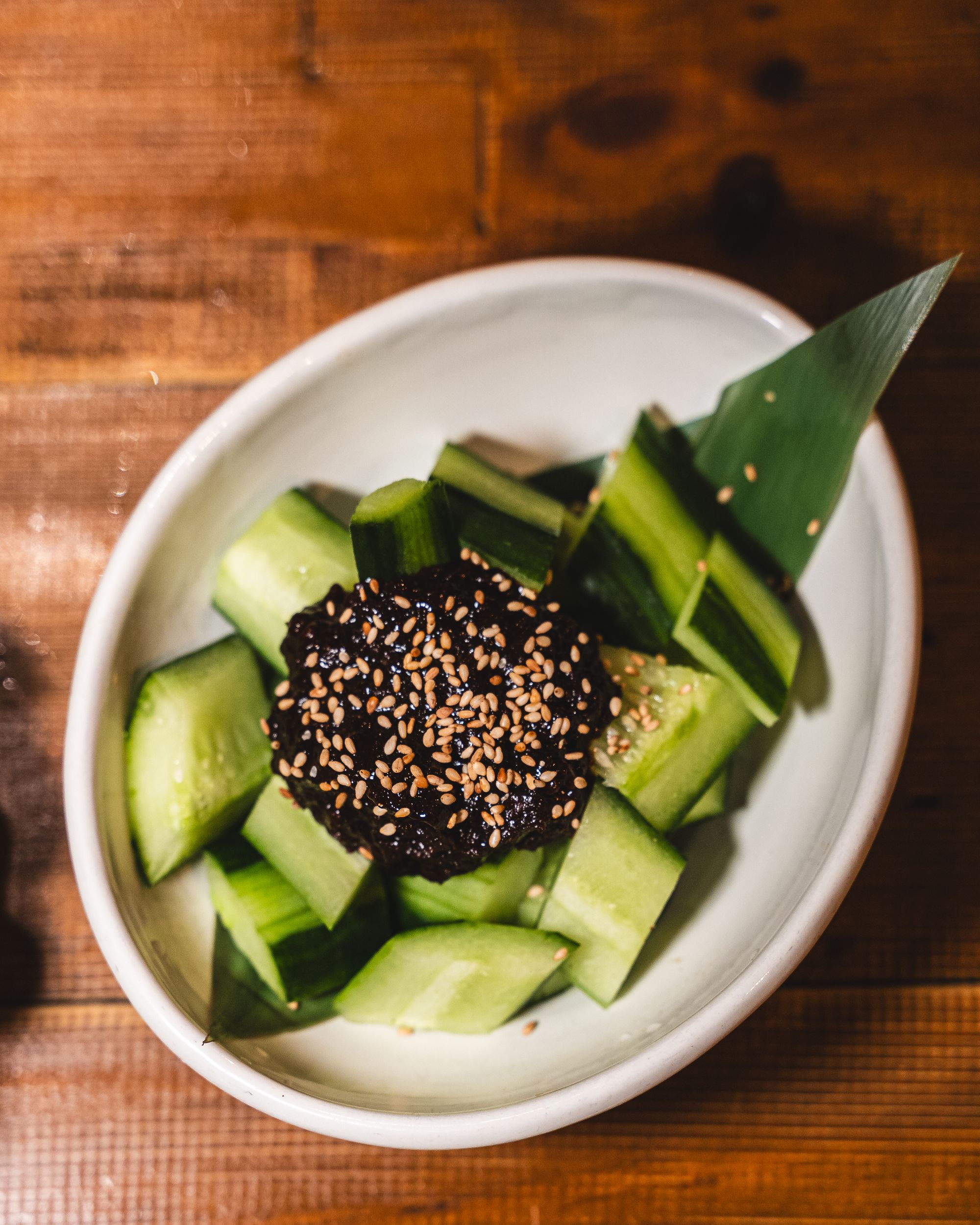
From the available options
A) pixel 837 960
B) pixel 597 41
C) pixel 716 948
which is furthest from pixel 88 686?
pixel 597 41

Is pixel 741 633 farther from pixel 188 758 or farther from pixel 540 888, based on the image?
pixel 188 758

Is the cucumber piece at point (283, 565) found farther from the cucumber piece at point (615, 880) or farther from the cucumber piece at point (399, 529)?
the cucumber piece at point (615, 880)

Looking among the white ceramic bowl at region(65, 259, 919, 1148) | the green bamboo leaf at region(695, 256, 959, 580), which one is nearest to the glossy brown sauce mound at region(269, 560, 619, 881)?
the white ceramic bowl at region(65, 259, 919, 1148)

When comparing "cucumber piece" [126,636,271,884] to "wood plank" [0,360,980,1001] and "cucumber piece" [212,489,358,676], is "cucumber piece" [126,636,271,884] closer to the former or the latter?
"cucumber piece" [212,489,358,676]

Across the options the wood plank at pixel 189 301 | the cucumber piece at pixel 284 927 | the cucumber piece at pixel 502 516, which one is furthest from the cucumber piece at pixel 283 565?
the wood plank at pixel 189 301

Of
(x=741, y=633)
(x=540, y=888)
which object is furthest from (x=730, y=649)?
(x=540, y=888)

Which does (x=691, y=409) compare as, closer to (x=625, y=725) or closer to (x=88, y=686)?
(x=625, y=725)
